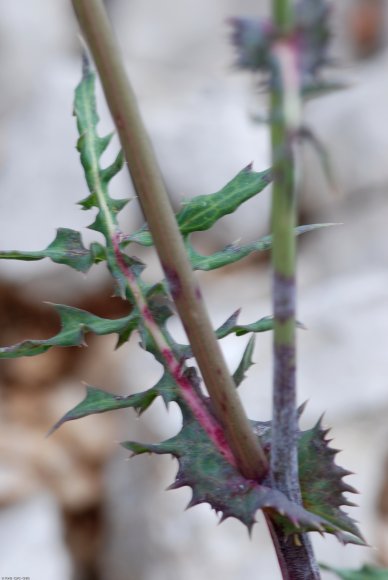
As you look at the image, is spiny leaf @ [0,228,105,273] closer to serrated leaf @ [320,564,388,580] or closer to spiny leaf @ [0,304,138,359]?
spiny leaf @ [0,304,138,359]

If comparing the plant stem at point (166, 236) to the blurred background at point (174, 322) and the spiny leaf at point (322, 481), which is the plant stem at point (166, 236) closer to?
the spiny leaf at point (322, 481)

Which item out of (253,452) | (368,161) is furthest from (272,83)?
(368,161)

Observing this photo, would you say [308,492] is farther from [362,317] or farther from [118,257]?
[362,317]

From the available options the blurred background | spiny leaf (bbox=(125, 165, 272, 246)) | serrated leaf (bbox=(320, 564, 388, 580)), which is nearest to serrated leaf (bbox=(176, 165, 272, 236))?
spiny leaf (bbox=(125, 165, 272, 246))

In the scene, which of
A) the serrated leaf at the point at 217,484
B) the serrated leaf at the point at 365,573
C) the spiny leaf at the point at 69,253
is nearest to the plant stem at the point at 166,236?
the serrated leaf at the point at 217,484

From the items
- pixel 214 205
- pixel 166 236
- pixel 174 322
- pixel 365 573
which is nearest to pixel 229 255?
pixel 214 205
